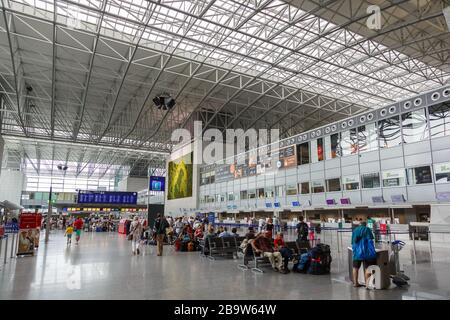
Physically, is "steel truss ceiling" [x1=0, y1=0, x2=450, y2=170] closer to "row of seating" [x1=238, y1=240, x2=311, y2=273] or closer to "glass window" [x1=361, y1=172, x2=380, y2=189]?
"glass window" [x1=361, y1=172, x2=380, y2=189]

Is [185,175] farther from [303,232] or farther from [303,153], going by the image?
[303,232]

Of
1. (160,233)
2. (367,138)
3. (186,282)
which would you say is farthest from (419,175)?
(186,282)

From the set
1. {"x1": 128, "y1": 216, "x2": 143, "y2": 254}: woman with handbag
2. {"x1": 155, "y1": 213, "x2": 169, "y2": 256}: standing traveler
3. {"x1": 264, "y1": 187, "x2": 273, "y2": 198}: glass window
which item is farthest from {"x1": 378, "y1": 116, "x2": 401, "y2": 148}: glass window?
{"x1": 128, "y1": 216, "x2": 143, "y2": 254}: woman with handbag

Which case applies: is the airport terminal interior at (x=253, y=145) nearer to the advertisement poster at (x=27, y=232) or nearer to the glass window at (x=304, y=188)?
the advertisement poster at (x=27, y=232)

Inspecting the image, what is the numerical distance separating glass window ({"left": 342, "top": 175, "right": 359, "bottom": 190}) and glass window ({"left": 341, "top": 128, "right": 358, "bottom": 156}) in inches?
75.2

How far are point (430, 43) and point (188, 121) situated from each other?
2844 cm

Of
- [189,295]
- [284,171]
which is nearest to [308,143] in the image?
[284,171]

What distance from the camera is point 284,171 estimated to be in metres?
31.3

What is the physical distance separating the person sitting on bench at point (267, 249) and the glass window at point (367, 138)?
1651 cm

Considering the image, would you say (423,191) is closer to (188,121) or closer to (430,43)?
(430,43)

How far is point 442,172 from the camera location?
18.5 meters

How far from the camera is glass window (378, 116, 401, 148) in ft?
70.1

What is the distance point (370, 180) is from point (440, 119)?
20.1 feet

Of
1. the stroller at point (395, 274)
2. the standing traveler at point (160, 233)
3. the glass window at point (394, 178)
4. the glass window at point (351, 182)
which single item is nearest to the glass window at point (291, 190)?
the glass window at point (351, 182)
